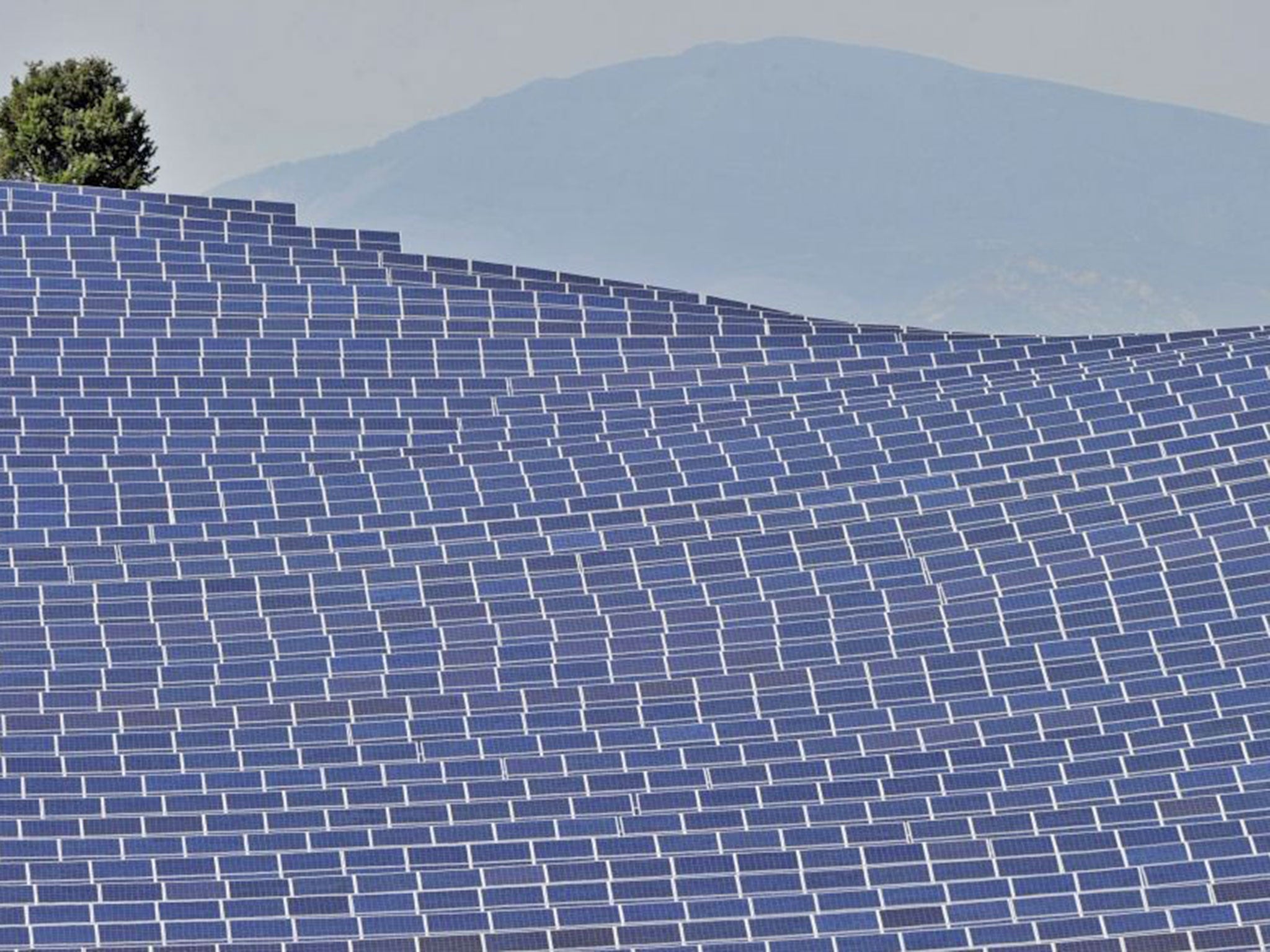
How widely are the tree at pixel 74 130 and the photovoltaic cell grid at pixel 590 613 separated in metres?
31.6

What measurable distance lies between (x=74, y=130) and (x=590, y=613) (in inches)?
1808

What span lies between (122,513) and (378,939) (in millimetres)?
11301

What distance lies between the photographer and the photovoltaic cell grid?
38.6 meters

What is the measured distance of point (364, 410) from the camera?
49.8m

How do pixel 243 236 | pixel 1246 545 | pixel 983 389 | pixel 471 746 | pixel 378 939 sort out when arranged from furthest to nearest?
pixel 243 236 < pixel 983 389 < pixel 1246 545 < pixel 471 746 < pixel 378 939

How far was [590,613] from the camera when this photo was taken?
44.0m

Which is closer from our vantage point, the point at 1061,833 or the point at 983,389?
the point at 1061,833

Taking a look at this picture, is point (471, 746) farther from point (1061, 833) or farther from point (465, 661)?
point (1061, 833)

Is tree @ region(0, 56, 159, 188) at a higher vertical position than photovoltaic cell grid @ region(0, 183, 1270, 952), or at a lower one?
lower

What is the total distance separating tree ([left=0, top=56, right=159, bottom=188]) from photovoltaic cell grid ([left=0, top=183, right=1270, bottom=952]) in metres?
31.6

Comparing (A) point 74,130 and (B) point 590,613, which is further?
(A) point 74,130

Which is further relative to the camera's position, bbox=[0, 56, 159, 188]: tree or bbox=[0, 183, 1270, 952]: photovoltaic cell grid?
bbox=[0, 56, 159, 188]: tree

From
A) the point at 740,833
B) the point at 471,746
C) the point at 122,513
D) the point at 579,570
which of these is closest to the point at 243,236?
the point at 122,513

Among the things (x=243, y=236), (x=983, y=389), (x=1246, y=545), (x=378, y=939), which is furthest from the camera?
(x=243, y=236)
